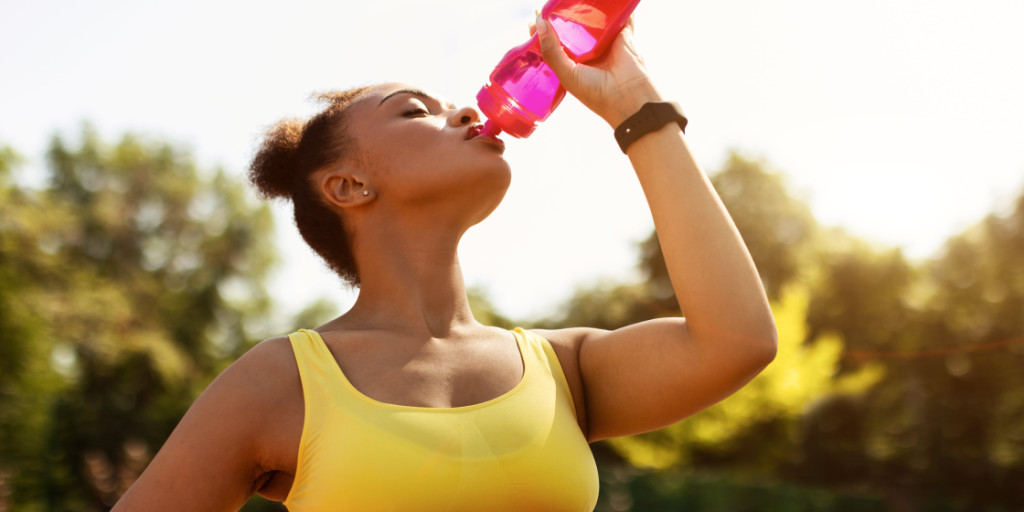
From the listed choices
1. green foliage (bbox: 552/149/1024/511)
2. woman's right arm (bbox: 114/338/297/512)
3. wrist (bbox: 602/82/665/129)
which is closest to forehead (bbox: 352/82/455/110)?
wrist (bbox: 602/82/665/129)

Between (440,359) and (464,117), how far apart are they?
0.64m

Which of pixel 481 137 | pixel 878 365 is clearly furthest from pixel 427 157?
pixel 878 365

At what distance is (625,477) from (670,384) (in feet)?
43.5

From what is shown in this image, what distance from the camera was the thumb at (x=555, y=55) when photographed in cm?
198

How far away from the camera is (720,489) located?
44.9 ft

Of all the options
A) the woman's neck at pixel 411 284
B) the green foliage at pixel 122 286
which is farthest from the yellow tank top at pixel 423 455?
the green foliage at pixel 122 286

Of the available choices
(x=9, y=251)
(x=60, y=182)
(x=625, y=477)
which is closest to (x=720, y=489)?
(x=625, y=477)

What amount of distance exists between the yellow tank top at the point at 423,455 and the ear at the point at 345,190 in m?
0.44

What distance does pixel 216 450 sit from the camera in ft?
5.42

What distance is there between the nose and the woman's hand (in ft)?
0.81

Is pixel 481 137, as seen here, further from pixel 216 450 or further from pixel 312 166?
pixel 216 450

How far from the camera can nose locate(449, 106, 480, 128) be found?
2.12 metres

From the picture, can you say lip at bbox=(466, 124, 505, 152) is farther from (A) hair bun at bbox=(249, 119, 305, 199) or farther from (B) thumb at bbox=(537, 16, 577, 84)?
(A) hair bun at bbox=(249, 119, 305, 199)

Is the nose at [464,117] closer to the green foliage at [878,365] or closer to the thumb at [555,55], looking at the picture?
the thumb at [555,55]
